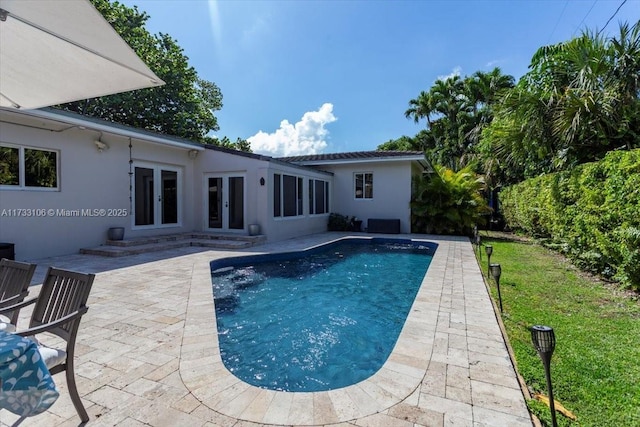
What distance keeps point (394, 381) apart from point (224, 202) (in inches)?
430

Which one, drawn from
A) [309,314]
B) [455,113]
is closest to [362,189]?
[309,314]

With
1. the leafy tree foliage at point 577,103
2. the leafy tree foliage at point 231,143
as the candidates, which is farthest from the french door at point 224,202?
the leafy tree foliage at point 231,143

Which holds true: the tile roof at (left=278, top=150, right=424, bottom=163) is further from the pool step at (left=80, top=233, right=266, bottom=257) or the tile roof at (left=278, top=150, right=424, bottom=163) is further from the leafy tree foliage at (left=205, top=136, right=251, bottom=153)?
the leafy tree foliage at (left=205, top=136, right=251, bottom=153)

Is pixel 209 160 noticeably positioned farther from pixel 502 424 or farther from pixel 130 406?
pixel 502 424

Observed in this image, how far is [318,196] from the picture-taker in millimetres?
15977

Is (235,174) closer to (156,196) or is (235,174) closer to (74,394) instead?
(156,196)

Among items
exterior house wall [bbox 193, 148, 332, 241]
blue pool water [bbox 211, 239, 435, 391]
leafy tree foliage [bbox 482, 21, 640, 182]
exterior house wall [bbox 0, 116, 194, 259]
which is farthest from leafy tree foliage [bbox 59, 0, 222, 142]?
leafy tree foliage [bbox 482, 21, 640, 182]

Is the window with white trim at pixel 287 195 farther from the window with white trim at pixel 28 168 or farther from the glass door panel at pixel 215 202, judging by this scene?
the window with white trim at pixel 28 168

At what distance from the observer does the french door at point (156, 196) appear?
37.0 feet

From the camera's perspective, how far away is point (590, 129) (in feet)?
29.5

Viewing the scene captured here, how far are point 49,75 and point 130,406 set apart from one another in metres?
3.68

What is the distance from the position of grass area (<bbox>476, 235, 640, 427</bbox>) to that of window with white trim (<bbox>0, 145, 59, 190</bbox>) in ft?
36.7

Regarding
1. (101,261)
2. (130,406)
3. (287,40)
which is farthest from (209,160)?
(130,406)

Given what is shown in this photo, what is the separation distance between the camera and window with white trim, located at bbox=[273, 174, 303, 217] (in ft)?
41.6
